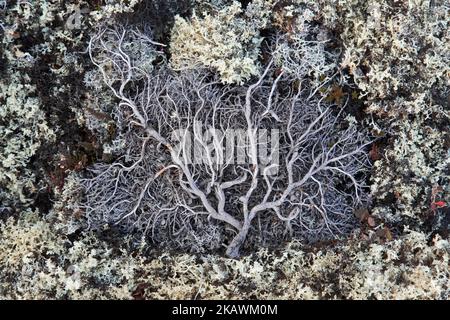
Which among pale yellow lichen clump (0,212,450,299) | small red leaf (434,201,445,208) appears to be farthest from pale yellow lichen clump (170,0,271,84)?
small red leaf (434,201,445,208)

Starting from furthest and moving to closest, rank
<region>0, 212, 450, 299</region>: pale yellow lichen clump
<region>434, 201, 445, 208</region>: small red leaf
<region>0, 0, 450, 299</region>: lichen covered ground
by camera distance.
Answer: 1. <region>434, 201, 445, 208</region>: small red leaf
2. <region>0, 0, 450, 299</region>: lichen covered ground
3. <region>0, 212, 450, 299</region>: pale yellow lichen clump

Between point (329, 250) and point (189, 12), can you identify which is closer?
point (329, 250)

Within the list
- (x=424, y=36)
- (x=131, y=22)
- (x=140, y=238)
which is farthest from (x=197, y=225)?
(x=424, y=36)

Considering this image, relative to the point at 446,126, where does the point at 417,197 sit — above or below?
below

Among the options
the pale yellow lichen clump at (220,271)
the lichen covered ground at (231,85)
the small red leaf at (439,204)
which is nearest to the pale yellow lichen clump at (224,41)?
the lichen covered ground at (231,85)

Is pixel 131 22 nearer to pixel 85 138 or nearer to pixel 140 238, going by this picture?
pixel 85 138

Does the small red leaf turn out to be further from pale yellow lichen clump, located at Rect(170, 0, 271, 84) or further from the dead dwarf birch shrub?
pale yellow lichen clump, located at Rect(170, 0, 271, 84)

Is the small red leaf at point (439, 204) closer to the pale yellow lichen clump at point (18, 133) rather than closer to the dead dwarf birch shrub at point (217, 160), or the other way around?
the dead dwarf birch shrub at point (217, 160)

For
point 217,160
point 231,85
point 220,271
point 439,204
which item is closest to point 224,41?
point 231,85
